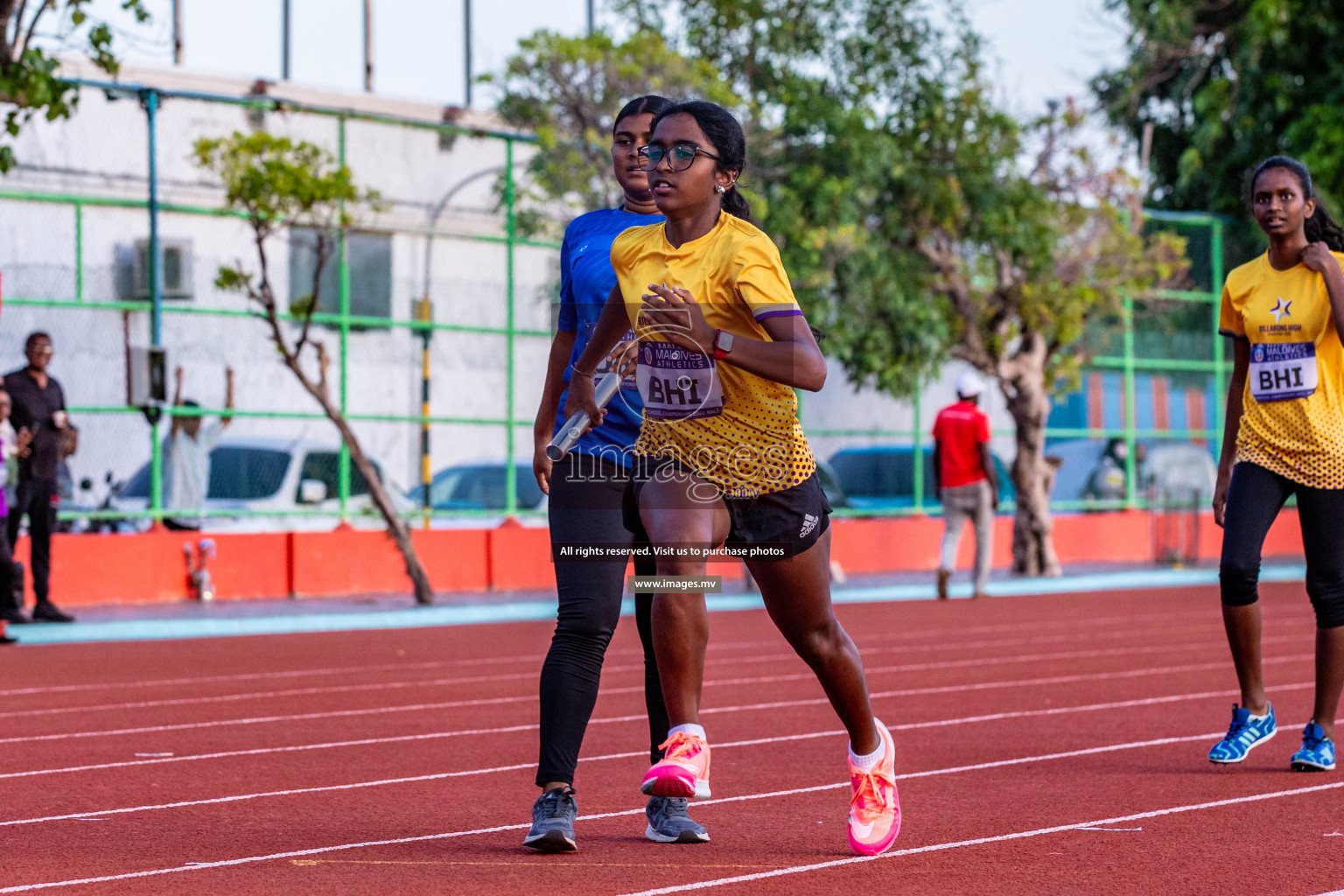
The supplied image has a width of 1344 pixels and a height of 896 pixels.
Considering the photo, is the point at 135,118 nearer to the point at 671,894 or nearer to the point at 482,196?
the point at 482,196

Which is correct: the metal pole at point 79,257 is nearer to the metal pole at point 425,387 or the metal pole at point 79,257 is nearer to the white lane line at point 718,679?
the metal pole at point 425,387

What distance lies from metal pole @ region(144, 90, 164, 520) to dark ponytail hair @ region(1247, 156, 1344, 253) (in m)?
11.2

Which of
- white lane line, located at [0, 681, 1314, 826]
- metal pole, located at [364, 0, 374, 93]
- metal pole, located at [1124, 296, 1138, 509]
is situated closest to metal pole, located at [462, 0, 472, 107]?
metal pole, located at [364, 0, 374, 93]

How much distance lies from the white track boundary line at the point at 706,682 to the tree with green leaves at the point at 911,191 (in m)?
7.43

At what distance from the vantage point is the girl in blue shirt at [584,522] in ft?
15.5

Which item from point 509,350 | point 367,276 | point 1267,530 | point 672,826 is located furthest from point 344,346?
point 672,826

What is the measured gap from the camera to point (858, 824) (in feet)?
15.7

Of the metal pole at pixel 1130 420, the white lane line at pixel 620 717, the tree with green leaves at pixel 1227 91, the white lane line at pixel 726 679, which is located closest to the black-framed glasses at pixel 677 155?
the white lane line at pixel 620 717

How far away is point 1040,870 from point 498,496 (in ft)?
46.8

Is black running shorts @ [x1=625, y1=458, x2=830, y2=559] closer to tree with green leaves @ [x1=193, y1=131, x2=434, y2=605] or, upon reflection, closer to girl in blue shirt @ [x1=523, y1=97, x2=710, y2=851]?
girl in blue shirt @ [x1=523, y1=97, x2=710, y2=851]

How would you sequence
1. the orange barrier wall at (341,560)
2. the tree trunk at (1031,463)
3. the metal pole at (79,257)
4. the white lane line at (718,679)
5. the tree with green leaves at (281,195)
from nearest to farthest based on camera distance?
the white lane line at (718,679)
the tree with green leaves at (281,195)
the orange barrier wall at (341,560)
the metal pole at (79,257)
the tree trunk at (1031,463)

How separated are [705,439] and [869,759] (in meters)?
1.00

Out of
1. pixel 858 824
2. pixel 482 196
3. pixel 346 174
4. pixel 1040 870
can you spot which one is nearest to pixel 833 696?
pixel 858 824

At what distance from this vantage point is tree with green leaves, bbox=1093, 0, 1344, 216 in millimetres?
24734
